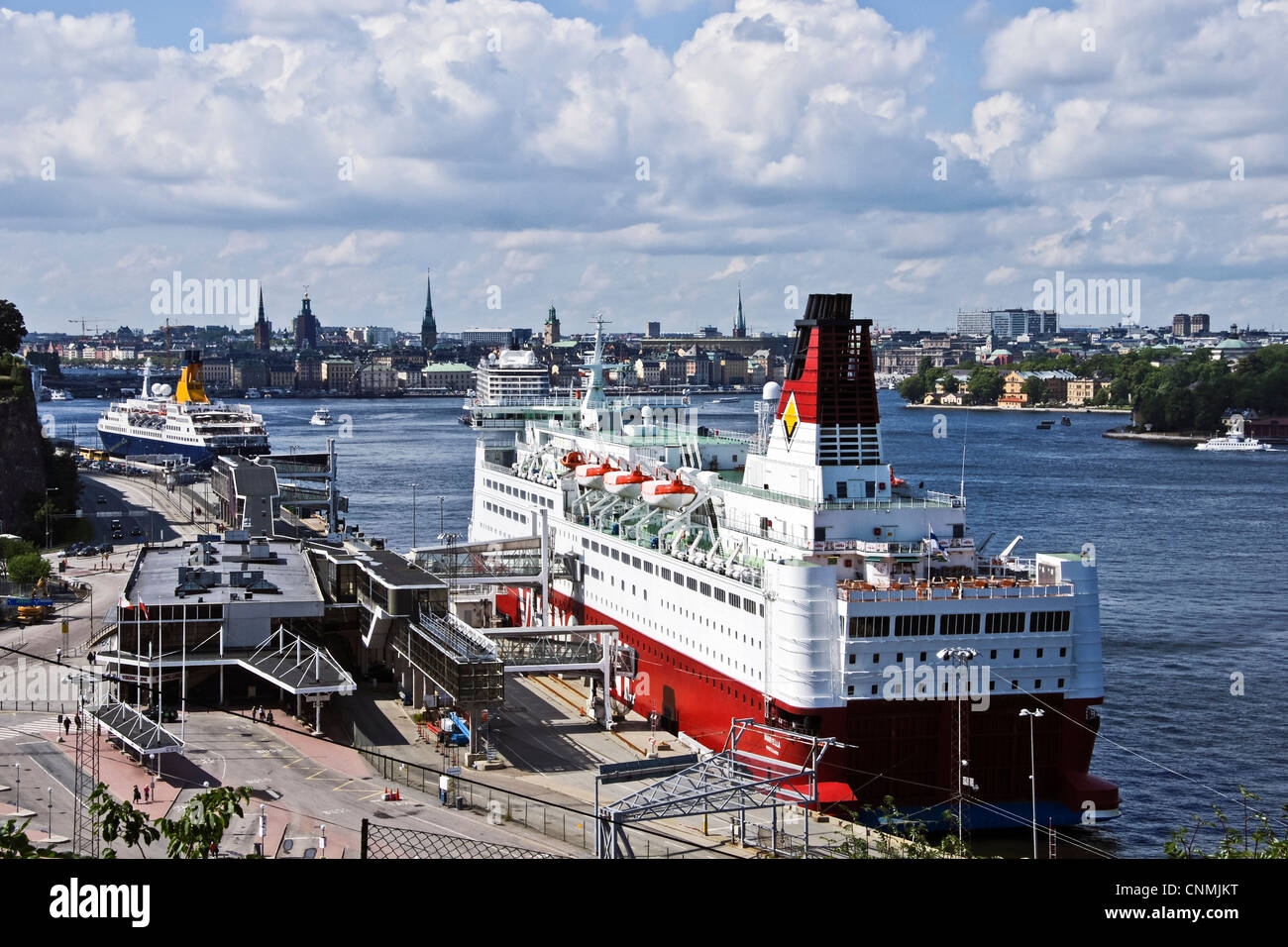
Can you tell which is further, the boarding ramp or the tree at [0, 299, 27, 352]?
the tree at [0, 299, 27, 352]

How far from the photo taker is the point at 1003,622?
2817 centimetres

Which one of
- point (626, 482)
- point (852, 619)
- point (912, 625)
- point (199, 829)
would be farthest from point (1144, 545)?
point (199, 829)

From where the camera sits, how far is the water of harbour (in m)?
33.1

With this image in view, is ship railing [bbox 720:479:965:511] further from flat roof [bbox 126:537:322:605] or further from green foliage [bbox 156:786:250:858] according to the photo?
green foliage [bbox 156:786:250:858]

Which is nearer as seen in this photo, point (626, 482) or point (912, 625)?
point (912, 625)

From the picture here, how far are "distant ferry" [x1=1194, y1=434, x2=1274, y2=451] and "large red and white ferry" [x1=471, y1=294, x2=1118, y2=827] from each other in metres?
102

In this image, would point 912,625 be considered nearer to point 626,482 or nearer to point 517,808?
point 517,808

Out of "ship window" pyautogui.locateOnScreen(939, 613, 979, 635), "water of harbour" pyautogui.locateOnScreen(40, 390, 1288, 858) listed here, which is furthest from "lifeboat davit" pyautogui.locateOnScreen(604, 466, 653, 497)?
"water of harbour" pyautogui.locateOnScreen(40, 390, 1288, 858)

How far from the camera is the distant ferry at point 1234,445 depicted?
12875cm

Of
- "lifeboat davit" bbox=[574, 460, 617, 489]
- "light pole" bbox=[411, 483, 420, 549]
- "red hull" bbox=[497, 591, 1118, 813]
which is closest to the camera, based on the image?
"red hull" bbox=[497, 591, 1118, 813]

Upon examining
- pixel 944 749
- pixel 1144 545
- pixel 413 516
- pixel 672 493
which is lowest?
pixel 1144 545

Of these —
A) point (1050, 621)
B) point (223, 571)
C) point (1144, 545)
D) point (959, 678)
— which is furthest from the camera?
point (1144, 545)

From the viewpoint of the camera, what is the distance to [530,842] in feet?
81.3

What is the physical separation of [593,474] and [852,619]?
16.7 metres
